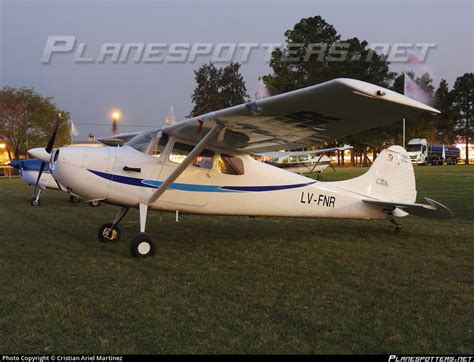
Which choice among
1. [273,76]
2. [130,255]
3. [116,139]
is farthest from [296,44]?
[130,255]

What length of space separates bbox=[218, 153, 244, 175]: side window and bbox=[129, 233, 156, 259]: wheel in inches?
80.1

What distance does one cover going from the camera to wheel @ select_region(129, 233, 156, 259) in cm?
675

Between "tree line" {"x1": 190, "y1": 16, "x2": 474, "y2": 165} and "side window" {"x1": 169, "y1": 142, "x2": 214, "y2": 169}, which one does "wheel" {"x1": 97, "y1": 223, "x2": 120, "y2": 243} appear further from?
"tree line" {"x1": 190, "y1": 16, "x2": 474, "y2": 165}

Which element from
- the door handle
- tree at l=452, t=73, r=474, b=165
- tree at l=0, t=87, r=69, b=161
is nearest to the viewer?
the door handle

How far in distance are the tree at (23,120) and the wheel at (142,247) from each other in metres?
52.0

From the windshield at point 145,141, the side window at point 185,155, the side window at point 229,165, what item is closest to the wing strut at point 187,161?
the side window at point 185,155

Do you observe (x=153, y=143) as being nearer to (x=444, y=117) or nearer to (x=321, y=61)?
(x=321, y=61)

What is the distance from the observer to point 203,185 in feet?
25.9

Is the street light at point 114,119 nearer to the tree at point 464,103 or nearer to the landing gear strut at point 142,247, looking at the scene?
the landing gear strut at point 142,247

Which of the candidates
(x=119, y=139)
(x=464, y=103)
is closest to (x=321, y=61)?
(x=464, y=103)

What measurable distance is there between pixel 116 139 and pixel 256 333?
9.27 m

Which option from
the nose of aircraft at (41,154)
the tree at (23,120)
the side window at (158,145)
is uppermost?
the tree at (23,120)

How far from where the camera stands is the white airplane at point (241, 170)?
240 inches

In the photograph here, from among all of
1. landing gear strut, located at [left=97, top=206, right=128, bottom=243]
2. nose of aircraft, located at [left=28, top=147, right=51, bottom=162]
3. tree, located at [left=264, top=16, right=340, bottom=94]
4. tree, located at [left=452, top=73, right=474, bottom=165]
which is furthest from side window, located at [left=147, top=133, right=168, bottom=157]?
tree, located at [left=452, top=73, right=474, bottom=165]
